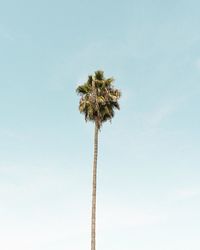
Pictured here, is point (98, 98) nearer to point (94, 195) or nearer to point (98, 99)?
point (98, 99)

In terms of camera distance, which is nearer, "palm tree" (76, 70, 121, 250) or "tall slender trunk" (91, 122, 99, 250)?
"tall slender trunk" (91, 122, 99, 250)

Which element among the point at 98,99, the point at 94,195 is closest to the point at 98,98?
the point at 98,99

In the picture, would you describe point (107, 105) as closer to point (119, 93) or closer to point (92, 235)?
point (119, 93)

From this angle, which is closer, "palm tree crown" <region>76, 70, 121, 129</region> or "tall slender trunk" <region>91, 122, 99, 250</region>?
"tall slender trunk" <region>91, 122, 99, 250</region>

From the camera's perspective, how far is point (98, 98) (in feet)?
158

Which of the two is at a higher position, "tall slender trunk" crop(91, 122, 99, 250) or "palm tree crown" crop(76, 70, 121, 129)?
"palm tree crown" crop(76, 70, 121, 129)

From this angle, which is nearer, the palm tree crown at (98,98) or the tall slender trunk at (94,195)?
the tall slender trunk at (94,195)

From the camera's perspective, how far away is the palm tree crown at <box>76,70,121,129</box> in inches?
1891

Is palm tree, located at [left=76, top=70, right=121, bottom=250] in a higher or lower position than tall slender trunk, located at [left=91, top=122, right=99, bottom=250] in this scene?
higher

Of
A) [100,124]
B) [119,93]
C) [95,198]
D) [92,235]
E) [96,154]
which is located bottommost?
[92,235]

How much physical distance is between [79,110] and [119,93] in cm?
433

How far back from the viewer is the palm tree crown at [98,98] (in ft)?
158

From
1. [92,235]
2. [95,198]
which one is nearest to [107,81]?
[95,198]

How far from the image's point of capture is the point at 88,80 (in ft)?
162
